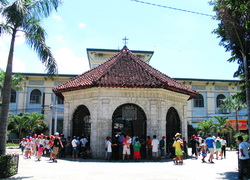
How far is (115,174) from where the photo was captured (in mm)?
10297

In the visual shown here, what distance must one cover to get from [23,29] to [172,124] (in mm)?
12285

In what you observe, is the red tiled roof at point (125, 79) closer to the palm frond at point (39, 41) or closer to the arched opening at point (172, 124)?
the arched opening at point (172, 124)

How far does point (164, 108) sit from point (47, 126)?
2418 cm

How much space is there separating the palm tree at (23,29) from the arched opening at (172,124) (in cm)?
961

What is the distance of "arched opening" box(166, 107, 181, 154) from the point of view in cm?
1867

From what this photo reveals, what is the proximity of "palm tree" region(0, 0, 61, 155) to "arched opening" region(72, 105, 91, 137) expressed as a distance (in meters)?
6.64

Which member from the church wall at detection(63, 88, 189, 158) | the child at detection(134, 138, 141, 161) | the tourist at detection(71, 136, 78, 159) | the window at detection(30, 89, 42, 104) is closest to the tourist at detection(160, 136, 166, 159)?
the church wall at detection(63, 88, 189, 158)

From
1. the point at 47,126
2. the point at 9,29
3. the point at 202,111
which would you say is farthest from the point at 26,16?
the point at 202,111

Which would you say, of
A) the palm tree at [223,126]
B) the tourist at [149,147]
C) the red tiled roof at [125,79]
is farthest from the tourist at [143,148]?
the palm tree at [223,126]

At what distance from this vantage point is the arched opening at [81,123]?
60.4ft

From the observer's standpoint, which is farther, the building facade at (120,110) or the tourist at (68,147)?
the tourist at (68,147)

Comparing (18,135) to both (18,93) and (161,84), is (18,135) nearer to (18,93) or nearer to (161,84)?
(18,93)

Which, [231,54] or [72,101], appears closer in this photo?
[231,54]

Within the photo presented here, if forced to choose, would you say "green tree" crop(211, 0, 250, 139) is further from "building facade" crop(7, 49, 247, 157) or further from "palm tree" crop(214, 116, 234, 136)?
"palm tree" crop(214, 116, 234, 136)
